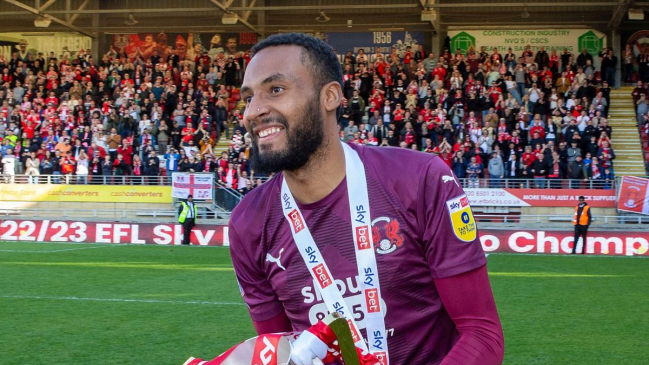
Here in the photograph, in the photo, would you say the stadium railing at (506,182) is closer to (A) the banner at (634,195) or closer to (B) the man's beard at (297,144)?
(A) the banner at (634,195)

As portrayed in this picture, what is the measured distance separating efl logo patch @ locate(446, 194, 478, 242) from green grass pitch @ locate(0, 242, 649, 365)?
6016mm

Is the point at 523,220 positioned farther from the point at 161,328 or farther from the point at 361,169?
the point at 361,169

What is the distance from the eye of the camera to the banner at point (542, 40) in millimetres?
33969

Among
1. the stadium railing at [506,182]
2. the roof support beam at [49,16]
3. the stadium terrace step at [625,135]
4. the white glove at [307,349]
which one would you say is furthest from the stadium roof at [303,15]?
the white glove at [307,349]

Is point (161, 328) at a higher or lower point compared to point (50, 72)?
lower

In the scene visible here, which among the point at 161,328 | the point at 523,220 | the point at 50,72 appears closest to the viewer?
the point at 161,328

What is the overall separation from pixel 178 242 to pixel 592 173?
1225cm

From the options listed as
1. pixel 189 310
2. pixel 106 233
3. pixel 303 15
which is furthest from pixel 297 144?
pixel 303 15

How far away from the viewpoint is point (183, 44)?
123ft

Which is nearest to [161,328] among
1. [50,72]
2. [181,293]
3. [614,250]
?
[181,293]

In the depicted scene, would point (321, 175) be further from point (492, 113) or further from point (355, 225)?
point (492, 113)

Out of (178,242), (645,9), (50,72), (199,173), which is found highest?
(645,9)

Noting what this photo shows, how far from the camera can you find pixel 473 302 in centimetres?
241

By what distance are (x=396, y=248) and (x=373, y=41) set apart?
1334 inches
